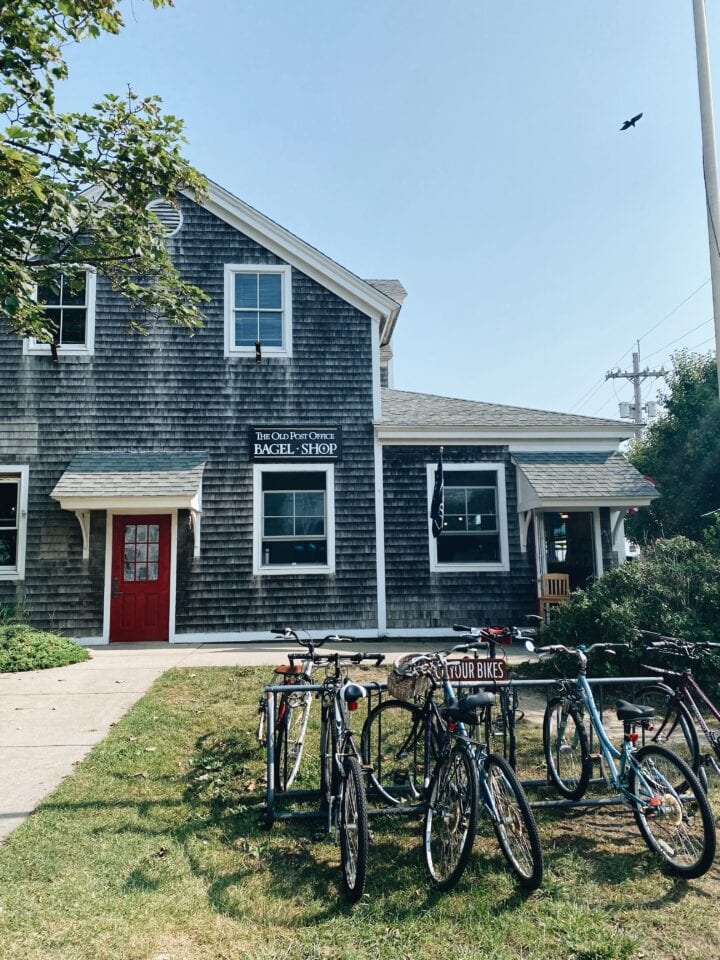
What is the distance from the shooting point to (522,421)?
41.0 ft

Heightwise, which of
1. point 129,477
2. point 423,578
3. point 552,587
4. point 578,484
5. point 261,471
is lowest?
point 552,587

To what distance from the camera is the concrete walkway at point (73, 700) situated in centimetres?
522

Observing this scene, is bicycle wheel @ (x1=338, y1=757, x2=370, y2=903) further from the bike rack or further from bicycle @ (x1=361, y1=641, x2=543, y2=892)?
the bike rack

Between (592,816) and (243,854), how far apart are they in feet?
7.94

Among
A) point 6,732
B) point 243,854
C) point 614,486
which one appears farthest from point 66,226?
point 614,486

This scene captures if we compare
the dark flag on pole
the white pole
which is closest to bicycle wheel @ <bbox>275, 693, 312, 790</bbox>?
the dark flag on pole

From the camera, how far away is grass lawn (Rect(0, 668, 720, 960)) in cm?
313

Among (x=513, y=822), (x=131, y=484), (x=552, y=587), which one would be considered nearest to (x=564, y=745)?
(x=513, y=822)

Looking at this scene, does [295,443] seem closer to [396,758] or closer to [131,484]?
[131,484]

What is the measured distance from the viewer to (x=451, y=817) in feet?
12.3

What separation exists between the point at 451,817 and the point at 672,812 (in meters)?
1.32

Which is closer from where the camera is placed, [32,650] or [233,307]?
[32,650]

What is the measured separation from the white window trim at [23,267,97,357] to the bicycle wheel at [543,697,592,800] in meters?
10.2

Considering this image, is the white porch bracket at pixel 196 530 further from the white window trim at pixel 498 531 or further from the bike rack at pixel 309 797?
the bike rack at pixel 309 797
